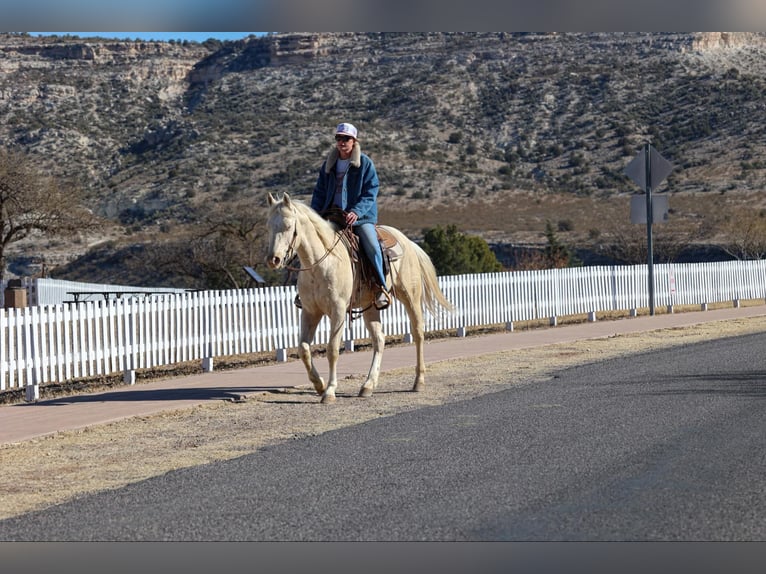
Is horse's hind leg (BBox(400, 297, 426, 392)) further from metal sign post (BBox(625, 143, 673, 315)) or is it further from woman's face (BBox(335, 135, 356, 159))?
metal sign post (BBox(625, 143, 673, 315))

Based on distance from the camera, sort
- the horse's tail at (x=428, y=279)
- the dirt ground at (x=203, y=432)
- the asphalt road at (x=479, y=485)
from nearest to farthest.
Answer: the asphalt road at (x=479, y=485) → the dirt ground at (x=203, y=432) → the horse's tail at (x=428, y=279)

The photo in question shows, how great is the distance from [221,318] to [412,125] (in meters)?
59.1

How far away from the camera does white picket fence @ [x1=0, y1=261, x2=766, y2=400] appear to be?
15.2 metres

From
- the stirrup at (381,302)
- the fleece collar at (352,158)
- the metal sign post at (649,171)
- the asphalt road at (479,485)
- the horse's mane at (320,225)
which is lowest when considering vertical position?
the asphalt road at (479,485)

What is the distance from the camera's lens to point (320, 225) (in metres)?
13.1

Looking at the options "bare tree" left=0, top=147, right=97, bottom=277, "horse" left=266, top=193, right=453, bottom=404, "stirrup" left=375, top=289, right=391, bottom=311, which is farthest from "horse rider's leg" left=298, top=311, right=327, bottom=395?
"bare tree" left=0, top=147, right=97, bottom=277

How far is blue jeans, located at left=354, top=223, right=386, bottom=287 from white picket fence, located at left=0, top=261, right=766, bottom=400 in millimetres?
4428

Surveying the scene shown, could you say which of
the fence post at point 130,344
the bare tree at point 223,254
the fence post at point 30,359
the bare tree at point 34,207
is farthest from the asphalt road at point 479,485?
the bare tree at point 34,207

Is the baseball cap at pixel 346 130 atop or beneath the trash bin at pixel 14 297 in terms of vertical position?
atop

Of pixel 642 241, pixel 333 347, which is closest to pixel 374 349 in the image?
pixel 333 347

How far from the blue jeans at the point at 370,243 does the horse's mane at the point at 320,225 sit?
0.53m

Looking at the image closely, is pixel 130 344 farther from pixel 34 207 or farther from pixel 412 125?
pixel 412 125

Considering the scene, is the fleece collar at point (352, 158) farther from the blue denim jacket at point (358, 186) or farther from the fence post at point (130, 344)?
the fence post at point (130, 344)

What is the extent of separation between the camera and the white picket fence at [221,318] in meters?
15.2
